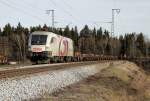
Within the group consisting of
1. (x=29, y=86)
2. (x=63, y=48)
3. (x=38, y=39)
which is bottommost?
(x=29, y=86)

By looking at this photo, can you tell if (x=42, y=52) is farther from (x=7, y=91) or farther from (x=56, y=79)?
(x=7, y=91)

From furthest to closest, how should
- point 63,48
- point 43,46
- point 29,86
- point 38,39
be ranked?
point 63,48 < point 38,39 < point 43,46 < point 29,86

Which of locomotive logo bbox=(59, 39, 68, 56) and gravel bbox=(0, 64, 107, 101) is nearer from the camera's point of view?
gravel bbox=(0, 64, 107, 101)

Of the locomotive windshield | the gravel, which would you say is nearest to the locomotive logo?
the locomotive windshield

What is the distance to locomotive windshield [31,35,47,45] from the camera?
41312 millimetres

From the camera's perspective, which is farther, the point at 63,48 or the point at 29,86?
the point at 63,48

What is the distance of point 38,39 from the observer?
41.7 metres

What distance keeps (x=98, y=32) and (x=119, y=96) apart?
179m

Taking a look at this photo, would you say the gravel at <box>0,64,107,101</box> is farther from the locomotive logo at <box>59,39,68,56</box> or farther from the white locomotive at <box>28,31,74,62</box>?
the locomotive logo at <box>59,39,68,56</box>

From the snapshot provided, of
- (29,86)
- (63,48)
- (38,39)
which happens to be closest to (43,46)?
(38,39)

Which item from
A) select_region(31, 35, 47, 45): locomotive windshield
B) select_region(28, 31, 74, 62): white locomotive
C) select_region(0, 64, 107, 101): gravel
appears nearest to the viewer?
select_region(0, 64, 107, 101): gravel

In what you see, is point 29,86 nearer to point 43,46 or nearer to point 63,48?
point 43,46

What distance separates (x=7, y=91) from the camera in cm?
1554

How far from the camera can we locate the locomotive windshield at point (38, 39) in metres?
41.3
